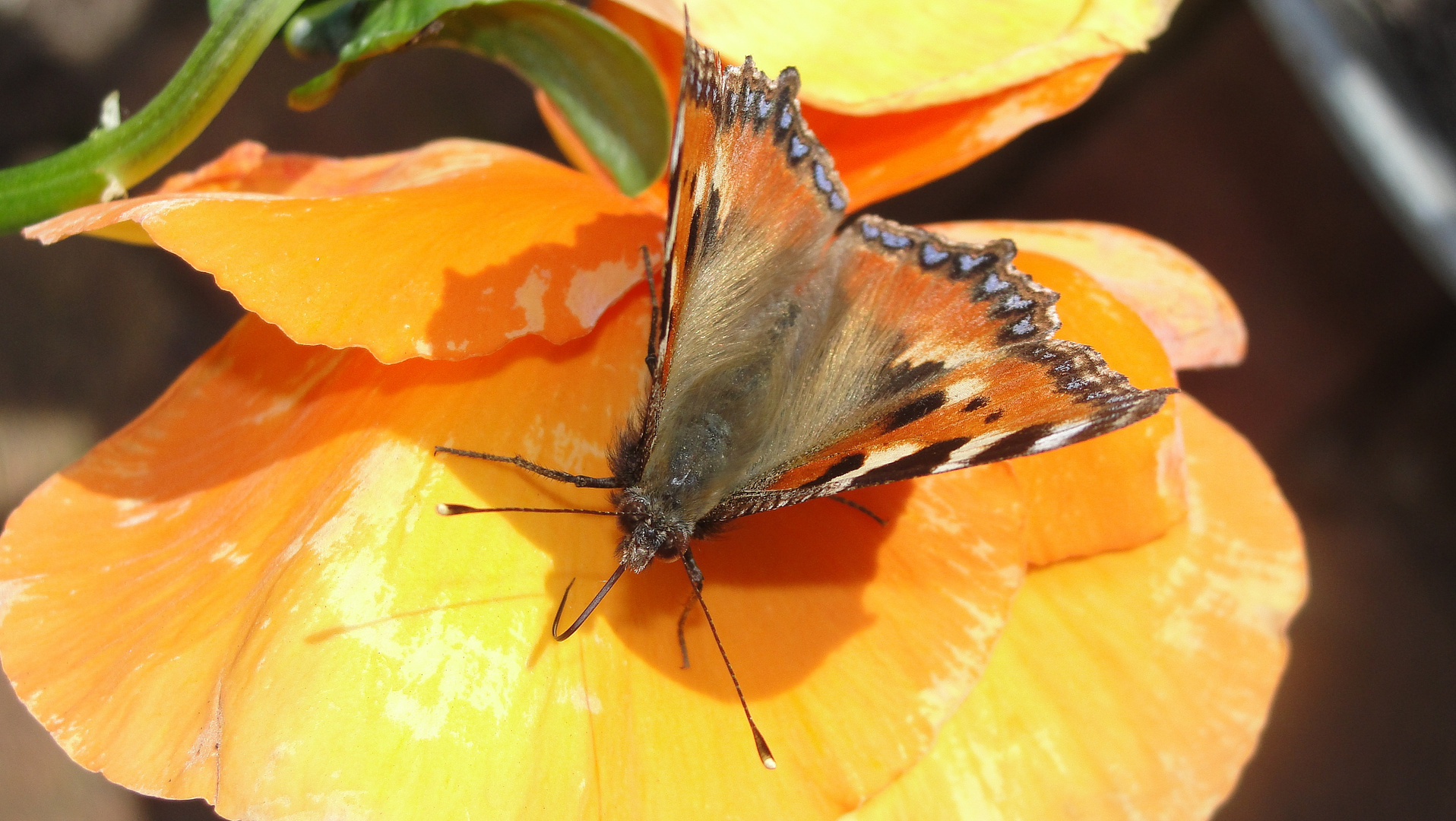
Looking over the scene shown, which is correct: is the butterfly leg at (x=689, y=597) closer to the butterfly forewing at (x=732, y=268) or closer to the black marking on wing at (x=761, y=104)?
the butterfly forewing at (x=732, y=268)

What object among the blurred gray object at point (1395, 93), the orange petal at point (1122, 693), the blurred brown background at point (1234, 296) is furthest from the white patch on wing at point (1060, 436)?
the blurred brown background at point (1234, 296)

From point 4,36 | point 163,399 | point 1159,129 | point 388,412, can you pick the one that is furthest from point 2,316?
point 1159,129

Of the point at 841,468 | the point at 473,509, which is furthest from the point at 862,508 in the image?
the point at 473,509

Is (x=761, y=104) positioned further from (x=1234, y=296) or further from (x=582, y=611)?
(x=1234, y=296)

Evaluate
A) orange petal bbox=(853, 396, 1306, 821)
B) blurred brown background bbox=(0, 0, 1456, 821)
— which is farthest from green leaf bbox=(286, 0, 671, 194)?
blurred brown background bbox=(0, 0, 1456, 821)

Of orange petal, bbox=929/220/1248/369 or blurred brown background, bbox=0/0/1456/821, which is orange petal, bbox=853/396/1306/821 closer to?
orange petal, bbox=929/220/1248/369

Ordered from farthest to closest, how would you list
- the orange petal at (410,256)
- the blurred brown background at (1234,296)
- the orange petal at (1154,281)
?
the blurred brown background at (1234,296)
the orange petal at (1154,281)
the orange petal at (410,256)

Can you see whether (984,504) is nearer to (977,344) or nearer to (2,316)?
(977,344)
